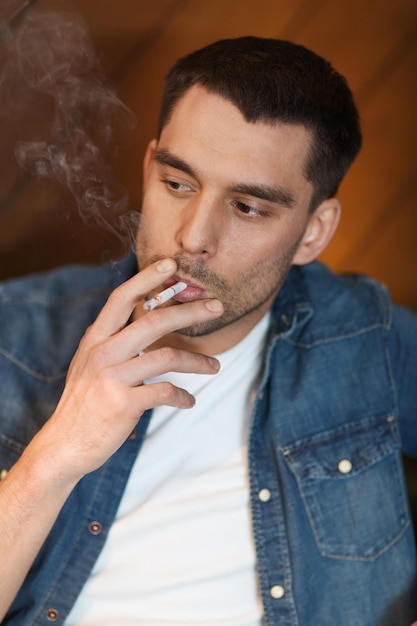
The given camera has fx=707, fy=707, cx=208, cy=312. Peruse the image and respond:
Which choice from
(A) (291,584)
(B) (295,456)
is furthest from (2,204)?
(A) (291,584)

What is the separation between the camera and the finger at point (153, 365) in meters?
1.25

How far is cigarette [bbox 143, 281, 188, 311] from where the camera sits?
1.27 meters

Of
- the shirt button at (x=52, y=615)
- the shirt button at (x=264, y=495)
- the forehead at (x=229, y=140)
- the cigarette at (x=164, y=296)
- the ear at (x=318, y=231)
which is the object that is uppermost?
the forehead at (x=229, y=140)

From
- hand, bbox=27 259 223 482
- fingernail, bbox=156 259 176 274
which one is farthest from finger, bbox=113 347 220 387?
fingernail, bbox=156 259 176 274

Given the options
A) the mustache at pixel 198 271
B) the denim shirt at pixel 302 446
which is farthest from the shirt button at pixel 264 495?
the mustache at pixel 198 271

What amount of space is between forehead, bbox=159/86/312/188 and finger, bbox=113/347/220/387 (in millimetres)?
397

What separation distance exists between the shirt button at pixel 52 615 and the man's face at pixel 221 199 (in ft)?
2.12

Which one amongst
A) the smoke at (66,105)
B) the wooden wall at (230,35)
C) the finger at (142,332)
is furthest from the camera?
the wooden wall at (230,35)

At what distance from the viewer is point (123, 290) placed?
1.27 m

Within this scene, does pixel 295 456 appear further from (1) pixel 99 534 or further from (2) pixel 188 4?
(2) pixel 188 4

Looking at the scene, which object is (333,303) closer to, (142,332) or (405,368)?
(405,368)

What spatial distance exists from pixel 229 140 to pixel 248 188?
10cm

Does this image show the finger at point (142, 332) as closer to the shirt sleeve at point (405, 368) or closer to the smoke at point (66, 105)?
the smoke at point (66, 105)

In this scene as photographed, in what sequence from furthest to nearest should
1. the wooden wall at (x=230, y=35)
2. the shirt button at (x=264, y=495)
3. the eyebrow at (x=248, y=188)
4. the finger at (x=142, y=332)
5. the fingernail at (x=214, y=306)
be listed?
the wooden wall at (x=230, y=35), the shirt button at (x=264, y=495), the eyebrow at (x=248, y=188), the fingernail at (x=214, y=306), the finger at (x=142, y=332)
